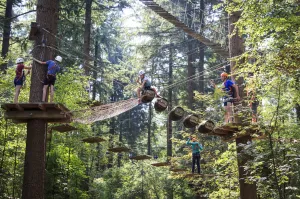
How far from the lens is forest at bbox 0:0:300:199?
16.1 ft

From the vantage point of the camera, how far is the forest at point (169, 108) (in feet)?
16.1

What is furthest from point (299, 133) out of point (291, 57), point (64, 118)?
point (64, 118)

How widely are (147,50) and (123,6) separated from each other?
8.14ft

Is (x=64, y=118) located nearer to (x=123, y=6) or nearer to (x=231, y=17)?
(x=231, y=17)

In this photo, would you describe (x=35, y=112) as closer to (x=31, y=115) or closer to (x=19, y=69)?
(x=31, y=115)

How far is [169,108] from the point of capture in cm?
1079

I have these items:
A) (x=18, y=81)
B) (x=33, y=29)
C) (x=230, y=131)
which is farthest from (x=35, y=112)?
(x=230, y=131)

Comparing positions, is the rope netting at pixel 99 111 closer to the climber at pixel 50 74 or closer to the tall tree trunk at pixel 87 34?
the climber at pixel 50 74

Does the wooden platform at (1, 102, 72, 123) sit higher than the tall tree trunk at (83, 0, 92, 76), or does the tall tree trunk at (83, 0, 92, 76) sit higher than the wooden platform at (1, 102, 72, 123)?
the tall tree trunk at (83, 0, 92, 76)

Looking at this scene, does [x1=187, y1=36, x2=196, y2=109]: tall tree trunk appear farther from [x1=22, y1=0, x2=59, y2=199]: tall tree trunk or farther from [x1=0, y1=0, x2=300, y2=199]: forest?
[x1=22, y1=0, x2=59, y2=199]: tall tree trunk

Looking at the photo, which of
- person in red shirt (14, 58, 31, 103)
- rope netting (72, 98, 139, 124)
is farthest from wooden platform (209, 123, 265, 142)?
person in red shirt (14, 58, 31, 103)

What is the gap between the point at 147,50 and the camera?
51.4 ft

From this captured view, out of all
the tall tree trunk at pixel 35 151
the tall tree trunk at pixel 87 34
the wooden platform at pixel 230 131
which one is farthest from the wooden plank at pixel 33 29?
the tall tree trunk at pixel 87 34

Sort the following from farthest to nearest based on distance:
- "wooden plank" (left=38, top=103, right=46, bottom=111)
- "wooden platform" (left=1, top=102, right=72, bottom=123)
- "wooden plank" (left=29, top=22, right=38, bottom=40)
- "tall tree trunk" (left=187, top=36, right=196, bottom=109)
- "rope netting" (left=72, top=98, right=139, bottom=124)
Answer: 1. "tall tree trunk" (left=187, top=36, right=196, bottom=109)
2. "wooden plank" (left=29, top=22, right=38, bottom=40)
3. "rope netting" (left=72, top=98, right=139, bottom=124)
4. "wooden platform" (left=1, top=102, right=72, bottom=123)
5. "wooden plank" (left=38, top=103, right=46, bottom=111)
